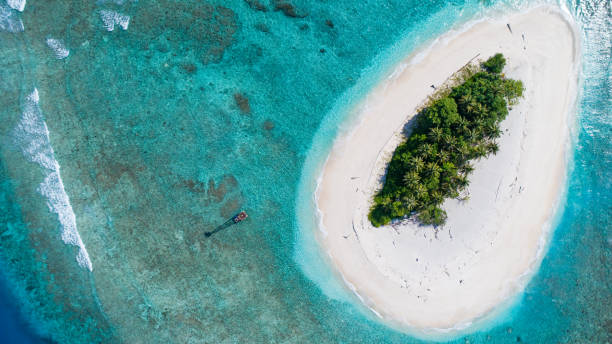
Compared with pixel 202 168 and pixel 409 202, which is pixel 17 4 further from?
pixel 409 202

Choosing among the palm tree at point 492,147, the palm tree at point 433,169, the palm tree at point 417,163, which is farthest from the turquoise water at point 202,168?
the palm tree at point 433,169

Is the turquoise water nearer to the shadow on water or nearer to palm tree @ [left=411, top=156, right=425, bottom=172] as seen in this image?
the shadow on water

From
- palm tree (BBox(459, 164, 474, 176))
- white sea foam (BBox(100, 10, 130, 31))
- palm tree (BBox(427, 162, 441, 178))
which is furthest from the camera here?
white sea foam (BBox(100, 10, 130, 31))

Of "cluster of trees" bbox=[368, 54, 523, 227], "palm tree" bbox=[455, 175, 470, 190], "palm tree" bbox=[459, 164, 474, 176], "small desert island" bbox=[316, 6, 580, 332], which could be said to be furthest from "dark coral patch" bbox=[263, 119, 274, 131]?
"palm tree" bbox=[459, 164, 474, 176]

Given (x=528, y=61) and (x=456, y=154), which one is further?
(x=528, y=61)

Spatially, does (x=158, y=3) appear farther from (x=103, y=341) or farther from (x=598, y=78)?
(x=598, y=78)

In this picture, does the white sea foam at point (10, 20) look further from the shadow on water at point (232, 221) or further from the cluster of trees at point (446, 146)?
the cluster of trees at point (446, 146)

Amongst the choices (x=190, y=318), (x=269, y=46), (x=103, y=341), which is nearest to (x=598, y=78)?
(x=269, y=46)

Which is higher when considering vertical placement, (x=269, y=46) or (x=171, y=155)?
(x=269, y=46)
